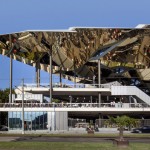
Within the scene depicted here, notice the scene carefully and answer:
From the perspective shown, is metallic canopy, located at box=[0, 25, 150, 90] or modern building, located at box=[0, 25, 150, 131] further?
metallic canopy, located at box=[0, 25, 150, 90]

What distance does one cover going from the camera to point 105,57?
313 ft

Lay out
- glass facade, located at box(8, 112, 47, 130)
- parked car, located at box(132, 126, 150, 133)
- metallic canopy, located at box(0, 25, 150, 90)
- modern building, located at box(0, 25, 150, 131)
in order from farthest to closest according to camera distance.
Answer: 1. metallic canopy, located at box(0, 25, 150, 90)
2. modern building, located at box(0, 25, 150, 131)
3. glass facade, located at box(8, 112, 47, 130)
4. parked car, located at box(132, 126, 150, 133)

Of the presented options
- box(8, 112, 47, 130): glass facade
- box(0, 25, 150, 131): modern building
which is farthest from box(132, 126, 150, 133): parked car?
box(8, 112, 47, 130): glass facade

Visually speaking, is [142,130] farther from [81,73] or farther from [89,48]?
[81,73]

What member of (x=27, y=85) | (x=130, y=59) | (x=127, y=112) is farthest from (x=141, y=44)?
(x=27, y=85)

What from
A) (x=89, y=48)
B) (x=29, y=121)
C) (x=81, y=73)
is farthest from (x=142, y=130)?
(x=81, y=73)

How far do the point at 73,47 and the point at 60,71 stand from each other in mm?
12342

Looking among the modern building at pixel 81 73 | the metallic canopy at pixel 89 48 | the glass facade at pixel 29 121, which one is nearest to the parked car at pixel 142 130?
the modern building at pixel 81 73

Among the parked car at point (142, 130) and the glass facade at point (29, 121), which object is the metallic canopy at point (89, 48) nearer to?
the glass facade at point (29, 121)

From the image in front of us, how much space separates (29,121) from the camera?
7700cm

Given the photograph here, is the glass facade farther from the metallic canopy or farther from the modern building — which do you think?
the metallic canopy

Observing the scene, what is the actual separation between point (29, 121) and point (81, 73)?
1377 inches

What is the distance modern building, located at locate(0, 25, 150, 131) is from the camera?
7794 cm

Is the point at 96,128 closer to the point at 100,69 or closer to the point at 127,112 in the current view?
the point at 127,112
